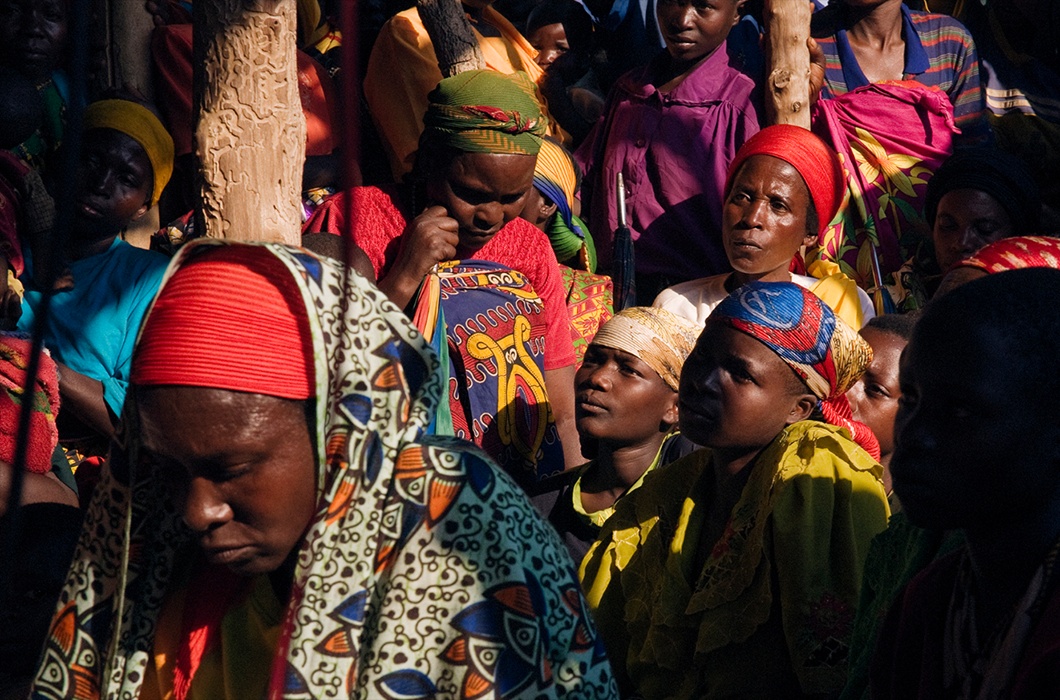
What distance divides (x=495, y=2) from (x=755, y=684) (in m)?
5.35

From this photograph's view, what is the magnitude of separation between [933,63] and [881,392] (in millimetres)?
2463

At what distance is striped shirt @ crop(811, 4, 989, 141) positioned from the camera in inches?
235

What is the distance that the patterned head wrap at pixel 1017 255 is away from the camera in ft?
11.0

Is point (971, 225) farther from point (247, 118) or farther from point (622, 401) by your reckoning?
point (247, 118)

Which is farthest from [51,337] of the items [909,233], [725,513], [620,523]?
[909,233]

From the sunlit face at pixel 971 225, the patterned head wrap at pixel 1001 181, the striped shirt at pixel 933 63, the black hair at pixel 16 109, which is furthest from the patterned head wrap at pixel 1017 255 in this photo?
the black hair at pixel 16 109

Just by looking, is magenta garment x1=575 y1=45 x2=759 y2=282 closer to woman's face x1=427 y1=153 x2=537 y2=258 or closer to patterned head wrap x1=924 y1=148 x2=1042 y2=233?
patterned head wrap x1=924 y1=148 x2=1042 y2=233

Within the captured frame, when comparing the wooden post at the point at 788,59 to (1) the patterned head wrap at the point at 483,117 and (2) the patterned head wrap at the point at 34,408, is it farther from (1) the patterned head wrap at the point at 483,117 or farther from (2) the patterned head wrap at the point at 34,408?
(2) the patterned head wrap at the point at 34,408

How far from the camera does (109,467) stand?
7.83 ft

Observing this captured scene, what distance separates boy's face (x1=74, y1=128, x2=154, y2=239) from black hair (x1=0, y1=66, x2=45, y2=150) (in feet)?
0.76

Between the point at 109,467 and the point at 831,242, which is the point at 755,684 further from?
the point at 831,242

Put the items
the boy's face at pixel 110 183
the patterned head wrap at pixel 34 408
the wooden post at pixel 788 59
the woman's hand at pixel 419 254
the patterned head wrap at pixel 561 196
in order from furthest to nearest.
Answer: the wooden post at pixel 788 59, the patterned head wrap at pixel 561 196, the boy's face at pixel 110 183, the woman's hand at pixel 419 254, the patterned head wrap at pixel 34 408

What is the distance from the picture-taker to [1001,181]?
4738mm

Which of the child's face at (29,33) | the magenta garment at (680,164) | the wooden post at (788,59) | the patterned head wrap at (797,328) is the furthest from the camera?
the magenta garment at (680,164)
